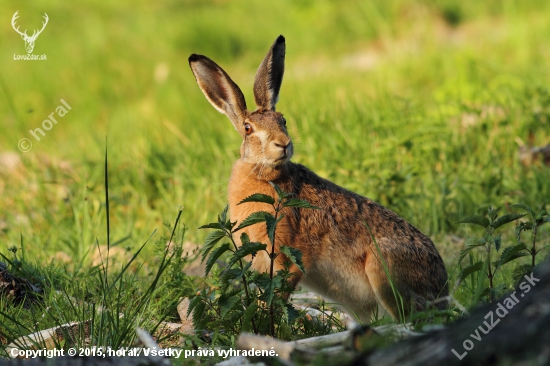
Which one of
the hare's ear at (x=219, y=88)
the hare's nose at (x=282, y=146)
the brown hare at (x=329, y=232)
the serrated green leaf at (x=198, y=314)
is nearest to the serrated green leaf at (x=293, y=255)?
the serrated green leaf at (x=198, y=314)

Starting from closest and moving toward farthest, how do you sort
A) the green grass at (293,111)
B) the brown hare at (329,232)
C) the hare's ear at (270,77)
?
the brown hare at (329,232)
the hare's ear at (270,77)
the green grass at (293,111)

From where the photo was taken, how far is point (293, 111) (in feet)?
25.0

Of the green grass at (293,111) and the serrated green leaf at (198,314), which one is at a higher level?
the green grass at (293,111)

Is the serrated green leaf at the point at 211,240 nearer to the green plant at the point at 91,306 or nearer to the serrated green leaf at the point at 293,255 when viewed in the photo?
the green plant at the point at 91,306

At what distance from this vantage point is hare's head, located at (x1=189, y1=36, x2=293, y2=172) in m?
4.39

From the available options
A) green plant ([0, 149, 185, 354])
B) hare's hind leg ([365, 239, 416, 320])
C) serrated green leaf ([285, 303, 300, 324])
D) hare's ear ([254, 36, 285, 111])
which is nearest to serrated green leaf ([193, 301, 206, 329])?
green plant ([0, 149, 185, 354])

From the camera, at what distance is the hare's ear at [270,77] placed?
4609 millimetres

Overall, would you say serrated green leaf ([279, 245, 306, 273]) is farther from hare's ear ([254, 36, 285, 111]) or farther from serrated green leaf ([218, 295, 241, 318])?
hare's ear ([254, 36, 285, 111])

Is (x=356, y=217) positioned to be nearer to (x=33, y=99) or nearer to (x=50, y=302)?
(x=50, y=302)

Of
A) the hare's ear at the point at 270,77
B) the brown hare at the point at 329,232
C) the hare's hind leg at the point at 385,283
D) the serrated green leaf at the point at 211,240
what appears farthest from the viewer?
the hare's ear at the point at 270,77

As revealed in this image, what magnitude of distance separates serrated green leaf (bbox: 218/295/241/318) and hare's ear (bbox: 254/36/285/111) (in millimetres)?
1652

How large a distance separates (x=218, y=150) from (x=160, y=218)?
1.03 metres

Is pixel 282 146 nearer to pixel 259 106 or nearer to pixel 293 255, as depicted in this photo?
pixel 259 106

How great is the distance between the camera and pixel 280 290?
3.43 meters
